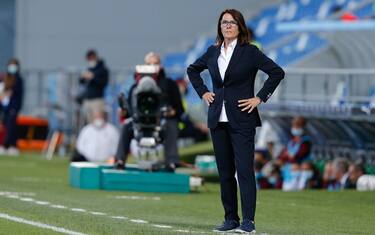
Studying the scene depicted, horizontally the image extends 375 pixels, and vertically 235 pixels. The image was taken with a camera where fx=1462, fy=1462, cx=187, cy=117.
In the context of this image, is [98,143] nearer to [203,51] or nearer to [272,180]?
[272,180]

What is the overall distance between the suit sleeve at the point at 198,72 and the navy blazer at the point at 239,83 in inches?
7.4

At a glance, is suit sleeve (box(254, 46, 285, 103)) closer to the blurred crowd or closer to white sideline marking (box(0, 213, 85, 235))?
white sideline marking (box(0, 213, 85, 235))

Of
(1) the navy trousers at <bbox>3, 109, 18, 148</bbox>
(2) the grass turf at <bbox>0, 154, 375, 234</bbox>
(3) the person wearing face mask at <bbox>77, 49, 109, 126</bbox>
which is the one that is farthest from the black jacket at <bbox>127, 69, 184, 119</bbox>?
(1) the navy trousers at <bbox>3, 109, 18, 148</bbox>

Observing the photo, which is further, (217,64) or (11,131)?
(11,131)

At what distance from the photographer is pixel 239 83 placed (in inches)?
512

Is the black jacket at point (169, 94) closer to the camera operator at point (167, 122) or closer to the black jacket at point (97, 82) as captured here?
the camera operator at point (167, 122)

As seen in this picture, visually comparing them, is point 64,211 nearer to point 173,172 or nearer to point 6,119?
point 173,172

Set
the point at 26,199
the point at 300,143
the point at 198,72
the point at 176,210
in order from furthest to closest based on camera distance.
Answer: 1. the point at 300,143
2. the point at 26,199
3. the point at 176,210
4. the point at 198,72

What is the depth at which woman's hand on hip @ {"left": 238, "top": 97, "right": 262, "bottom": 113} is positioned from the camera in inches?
505

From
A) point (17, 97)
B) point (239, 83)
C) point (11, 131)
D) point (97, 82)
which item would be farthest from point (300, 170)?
point (17, 97)

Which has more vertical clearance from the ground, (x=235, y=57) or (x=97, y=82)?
(x=97, y=82)

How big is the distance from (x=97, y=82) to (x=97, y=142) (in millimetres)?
2585

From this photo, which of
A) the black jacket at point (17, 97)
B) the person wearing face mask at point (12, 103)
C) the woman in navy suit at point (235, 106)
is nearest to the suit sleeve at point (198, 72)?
the woman in navy suit at point (235, 106)

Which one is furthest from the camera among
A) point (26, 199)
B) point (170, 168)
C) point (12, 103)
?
point (12, 103)
